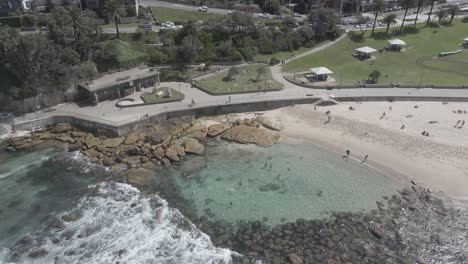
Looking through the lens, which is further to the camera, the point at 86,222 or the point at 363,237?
the point at 86,222

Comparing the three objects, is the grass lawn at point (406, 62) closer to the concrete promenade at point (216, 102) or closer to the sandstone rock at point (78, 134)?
the concrete promenade at point (216, 102)

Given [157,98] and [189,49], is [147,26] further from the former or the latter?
[157,98]

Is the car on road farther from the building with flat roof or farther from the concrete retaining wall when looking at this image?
the concrete retaining wall

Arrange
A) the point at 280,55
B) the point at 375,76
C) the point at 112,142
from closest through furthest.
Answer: the point at 112,142
the point at 375,76
the point at 280,55

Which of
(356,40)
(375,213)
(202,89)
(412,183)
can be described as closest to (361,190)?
→ (375,213)

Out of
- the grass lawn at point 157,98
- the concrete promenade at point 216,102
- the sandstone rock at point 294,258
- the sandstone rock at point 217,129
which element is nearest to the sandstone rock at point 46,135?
the concrete promenade at point 216,102

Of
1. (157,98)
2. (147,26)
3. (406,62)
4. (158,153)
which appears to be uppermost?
(147,26)

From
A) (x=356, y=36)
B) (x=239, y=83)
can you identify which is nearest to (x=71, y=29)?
(x=239, y=83)

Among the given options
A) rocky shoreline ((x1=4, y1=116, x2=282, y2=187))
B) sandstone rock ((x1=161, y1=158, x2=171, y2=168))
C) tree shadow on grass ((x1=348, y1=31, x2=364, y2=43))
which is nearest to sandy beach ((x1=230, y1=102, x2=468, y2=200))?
rocky shoreline ((x1=4, y1=116, x2=282, y2=187))
